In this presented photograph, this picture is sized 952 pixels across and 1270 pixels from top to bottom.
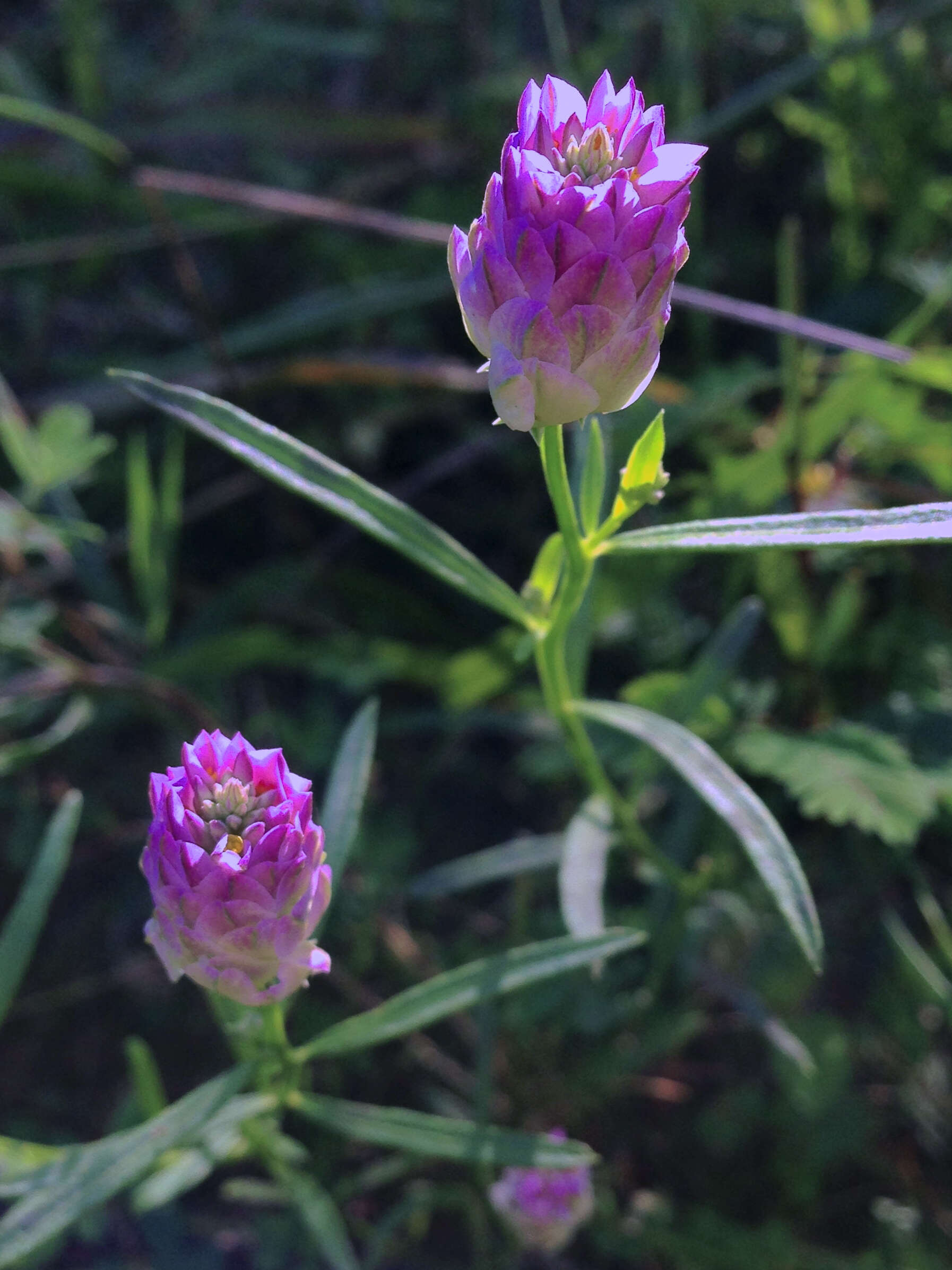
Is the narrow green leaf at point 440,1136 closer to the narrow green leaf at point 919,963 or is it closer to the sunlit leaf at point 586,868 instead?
the sunlit leaf at point 586,868

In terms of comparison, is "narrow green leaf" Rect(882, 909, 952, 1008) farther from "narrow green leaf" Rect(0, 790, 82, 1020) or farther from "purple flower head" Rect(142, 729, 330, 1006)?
"narrow green leaf" Rect(0, 790, 82, 1020)

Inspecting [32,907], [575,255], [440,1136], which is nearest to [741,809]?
[440,1136]

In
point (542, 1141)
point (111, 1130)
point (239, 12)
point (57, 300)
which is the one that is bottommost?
point (111, 1130)

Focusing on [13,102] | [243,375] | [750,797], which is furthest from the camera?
[243,375]

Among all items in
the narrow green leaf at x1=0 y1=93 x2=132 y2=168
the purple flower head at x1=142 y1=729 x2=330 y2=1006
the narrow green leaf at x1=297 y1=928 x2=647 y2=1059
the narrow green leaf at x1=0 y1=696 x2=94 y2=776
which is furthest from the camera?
the narrow green leaf at x1=0 y1=93 x2=132 y2=168

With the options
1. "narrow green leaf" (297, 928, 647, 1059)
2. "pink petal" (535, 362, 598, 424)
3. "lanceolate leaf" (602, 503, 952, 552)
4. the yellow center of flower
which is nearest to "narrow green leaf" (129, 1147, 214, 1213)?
"narrow green leaf" (297, 928, 647, 1059)

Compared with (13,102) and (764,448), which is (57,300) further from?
(764,448)

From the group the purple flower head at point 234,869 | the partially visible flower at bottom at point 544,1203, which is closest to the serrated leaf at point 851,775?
the partially visible flower at bottom at point 544,1203

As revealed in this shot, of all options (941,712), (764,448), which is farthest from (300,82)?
(941,712)
